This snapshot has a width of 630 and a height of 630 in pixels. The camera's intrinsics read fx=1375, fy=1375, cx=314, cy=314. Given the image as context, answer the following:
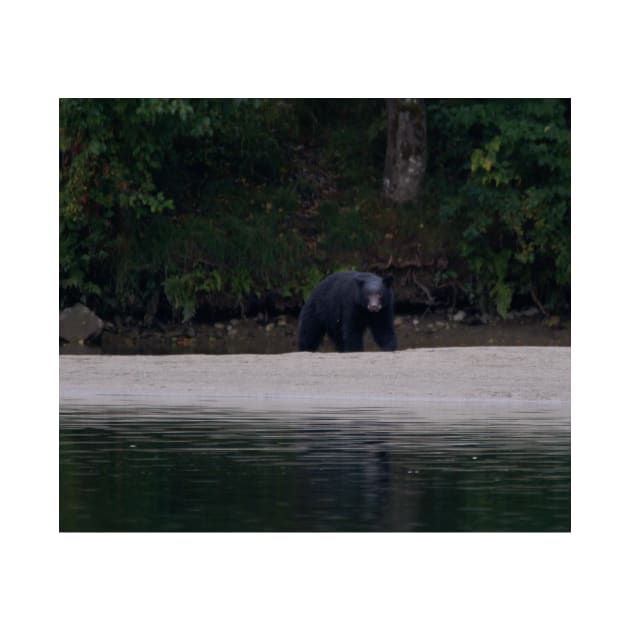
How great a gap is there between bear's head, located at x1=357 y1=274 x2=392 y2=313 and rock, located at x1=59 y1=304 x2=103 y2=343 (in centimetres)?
765

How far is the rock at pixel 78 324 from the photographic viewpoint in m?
26.0

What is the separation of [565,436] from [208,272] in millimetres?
16152

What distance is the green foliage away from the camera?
27.6 metres

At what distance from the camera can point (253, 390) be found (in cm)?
1677

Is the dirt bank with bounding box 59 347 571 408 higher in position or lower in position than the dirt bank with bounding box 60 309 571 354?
lower

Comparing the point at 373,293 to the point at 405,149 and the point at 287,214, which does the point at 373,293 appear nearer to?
the point at 287,214

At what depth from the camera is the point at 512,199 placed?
28141 mm

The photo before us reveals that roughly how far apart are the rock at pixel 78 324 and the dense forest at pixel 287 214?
0.77 meters

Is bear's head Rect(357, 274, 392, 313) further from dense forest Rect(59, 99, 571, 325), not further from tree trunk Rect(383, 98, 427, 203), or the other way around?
tree trunk Rect(383, 98, 427, 203)

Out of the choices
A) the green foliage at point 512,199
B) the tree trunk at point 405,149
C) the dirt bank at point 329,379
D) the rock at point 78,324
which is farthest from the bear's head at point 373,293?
the tree trunk at point 405,149

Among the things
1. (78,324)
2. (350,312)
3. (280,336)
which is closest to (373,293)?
(350,312)

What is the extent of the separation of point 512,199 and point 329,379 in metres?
12.1

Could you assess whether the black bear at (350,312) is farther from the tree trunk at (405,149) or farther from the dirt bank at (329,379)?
the tree trunk at (405,149)

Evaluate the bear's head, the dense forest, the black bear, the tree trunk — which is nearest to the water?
the bear's head
